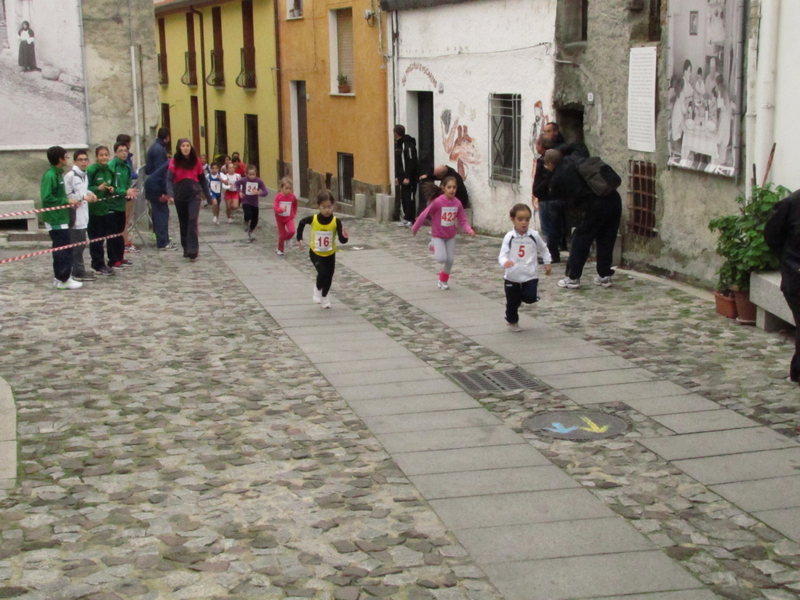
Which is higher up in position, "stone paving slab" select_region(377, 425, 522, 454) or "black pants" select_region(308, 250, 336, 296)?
"black pants" select_region(308, 250, 336, 296)

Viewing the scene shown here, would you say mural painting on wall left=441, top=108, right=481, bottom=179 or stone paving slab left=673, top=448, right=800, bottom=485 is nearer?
stone paving slab left=673, top=448, right=800, bottom=485

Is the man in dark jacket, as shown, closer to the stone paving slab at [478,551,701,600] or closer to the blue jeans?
the stone paving slab at [478,551,701,600]

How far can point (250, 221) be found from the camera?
1780cm

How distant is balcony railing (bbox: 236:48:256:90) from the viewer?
93.8 feet

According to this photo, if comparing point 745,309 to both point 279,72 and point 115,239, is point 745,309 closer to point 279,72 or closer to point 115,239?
point 115,239

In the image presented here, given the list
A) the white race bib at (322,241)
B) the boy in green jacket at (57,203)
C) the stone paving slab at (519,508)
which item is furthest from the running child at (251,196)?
the stone paving slab at (519,508)

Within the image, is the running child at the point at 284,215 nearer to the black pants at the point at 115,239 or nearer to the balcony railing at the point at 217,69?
the black pants at the point at 115,239

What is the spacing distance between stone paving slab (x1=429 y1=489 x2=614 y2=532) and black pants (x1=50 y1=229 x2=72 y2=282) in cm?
792

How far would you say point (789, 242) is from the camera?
7.10m

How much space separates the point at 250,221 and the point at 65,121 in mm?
3387

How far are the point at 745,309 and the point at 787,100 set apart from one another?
1960 mm

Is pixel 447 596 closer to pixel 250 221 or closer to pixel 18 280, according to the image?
pixel 18 280

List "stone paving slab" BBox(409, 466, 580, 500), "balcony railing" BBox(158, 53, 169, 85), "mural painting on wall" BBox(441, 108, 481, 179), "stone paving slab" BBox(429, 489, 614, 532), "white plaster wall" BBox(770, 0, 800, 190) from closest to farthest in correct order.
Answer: "stone paving slab" BBox(429, 489, 614, 532), "stone paving slab" BBox(409, 466, 580, 500), "white plaster wall" BBox(770, 0, 800, 190), "mural painting on wall" BBox(441, 108, 481, 179), "balcony railing" BBox(158, 53, 169, 85)

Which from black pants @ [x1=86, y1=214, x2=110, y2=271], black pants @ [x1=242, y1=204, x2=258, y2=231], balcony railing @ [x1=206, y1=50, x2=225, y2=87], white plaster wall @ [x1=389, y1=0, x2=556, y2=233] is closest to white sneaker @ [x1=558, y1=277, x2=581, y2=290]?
white plaster wall @ [x1=389, y1=0, x2=556, y2=233]
